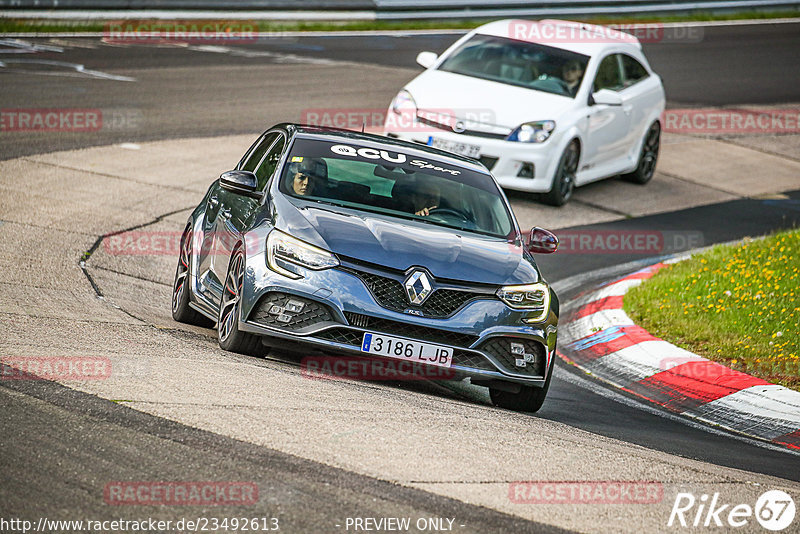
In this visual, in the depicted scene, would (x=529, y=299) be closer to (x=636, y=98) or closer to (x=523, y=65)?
(x=523, y=65)

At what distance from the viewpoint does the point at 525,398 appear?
7465 mm

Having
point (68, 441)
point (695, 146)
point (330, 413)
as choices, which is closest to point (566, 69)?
point (695, 146)

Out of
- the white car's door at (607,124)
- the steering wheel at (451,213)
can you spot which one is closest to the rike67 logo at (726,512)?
the steering wheel at (451,213)

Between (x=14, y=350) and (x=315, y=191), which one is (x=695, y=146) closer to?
(x=315, y=191)

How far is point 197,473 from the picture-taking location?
476cm

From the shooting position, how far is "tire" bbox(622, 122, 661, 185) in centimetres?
1631

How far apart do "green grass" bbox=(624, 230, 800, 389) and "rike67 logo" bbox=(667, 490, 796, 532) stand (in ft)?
10.7

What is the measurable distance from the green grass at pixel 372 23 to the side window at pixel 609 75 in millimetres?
11327

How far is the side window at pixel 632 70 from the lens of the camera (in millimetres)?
16016

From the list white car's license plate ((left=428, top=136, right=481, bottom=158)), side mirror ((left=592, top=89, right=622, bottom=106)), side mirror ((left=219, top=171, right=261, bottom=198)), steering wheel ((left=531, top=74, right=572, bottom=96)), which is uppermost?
steering wheel ((left=531, top=74, right=572, bottom=96))

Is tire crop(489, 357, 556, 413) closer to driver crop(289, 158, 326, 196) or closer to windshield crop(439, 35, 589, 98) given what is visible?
driver crop(289, 158, 326, 196)

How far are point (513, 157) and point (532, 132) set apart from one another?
41 cm

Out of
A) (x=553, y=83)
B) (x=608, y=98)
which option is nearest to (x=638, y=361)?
(x=608, y=98)

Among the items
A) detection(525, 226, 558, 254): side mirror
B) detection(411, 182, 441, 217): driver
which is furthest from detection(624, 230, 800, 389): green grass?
detection(411, 182, 441, 217): driver
